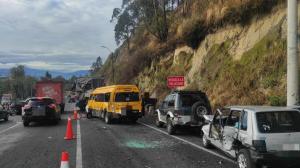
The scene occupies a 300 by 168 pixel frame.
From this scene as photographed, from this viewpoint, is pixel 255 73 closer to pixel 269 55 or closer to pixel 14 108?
pixel 269 55

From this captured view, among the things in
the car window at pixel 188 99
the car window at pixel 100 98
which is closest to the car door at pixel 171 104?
the car window at pixel 188 99

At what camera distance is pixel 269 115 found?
10609mm

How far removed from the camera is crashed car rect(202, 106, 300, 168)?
10164 millimetres

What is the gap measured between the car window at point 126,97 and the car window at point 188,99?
780cm

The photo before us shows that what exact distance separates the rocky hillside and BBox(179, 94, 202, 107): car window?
4.21 metres

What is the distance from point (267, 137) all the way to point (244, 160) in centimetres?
75

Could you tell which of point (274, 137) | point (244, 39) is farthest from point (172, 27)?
point (274, 137)

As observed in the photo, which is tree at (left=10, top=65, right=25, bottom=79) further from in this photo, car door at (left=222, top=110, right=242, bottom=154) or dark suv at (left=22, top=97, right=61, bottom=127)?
car door at (left=222, top=110, right=242, bottom=154)

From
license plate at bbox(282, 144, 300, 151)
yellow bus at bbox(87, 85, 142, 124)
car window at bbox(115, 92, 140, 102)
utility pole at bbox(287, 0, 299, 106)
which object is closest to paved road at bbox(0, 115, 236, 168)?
license plate at bbox(282, 144, 300, 151)

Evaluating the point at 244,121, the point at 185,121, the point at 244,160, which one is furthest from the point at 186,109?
the point at 244,160

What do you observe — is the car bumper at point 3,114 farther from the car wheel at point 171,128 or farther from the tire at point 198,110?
the tire at point 198,110

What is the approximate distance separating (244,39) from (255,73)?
204 inches

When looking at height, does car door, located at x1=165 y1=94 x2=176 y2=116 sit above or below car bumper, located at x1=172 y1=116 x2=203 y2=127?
above

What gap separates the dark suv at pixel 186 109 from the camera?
18781 mm
